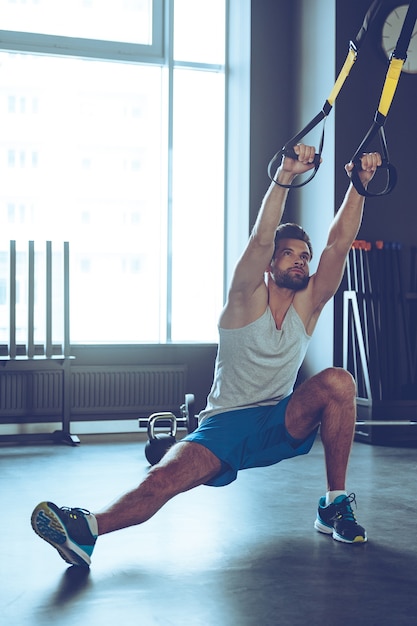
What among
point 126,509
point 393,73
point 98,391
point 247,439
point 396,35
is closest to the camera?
point 393,73

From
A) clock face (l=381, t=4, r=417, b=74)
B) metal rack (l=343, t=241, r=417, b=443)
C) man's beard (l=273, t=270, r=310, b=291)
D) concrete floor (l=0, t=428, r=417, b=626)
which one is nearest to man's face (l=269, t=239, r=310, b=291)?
man's beard (l=273, t=270, r=310, b=291)

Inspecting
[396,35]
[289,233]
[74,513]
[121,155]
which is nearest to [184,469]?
[74,513]

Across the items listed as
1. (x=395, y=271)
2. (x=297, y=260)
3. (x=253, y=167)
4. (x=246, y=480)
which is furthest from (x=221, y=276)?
(x=297, y=260)

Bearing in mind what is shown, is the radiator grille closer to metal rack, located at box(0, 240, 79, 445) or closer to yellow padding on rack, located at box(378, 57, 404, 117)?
metal rack, located at box(0, 240, 79, 445)

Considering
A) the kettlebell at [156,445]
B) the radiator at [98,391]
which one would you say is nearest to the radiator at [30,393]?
the radiator at [98,391]

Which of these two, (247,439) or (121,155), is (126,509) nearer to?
(247,439)

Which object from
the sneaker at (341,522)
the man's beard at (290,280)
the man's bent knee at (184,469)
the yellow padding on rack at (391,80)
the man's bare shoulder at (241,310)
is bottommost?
the sneaker at (341,522)

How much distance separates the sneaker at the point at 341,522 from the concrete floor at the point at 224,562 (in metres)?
0.04

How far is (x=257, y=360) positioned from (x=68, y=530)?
829mm

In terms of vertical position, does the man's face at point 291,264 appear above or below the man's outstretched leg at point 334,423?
above

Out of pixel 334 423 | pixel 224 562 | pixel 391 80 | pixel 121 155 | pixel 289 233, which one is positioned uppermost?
pixel 121 155

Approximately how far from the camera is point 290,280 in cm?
277

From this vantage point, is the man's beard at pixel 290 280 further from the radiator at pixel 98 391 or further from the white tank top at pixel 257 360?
the radiator at pixel 98 391

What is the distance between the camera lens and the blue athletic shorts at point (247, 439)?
2.62 metres
